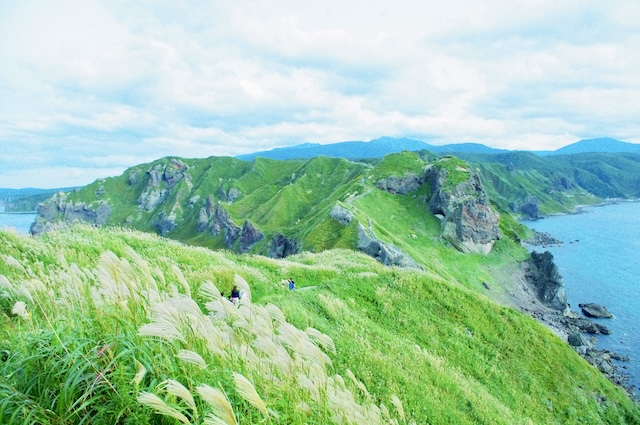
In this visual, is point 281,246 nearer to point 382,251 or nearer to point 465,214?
point 382,251

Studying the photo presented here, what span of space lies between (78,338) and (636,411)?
35.3 m

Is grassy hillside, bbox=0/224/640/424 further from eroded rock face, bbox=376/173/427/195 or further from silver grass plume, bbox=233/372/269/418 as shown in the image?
eroded rock face, bbox=376/173/427/195

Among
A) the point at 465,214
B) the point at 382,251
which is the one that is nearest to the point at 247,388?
the point at 382,251

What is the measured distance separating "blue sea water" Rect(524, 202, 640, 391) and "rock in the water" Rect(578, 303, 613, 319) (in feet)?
4.44

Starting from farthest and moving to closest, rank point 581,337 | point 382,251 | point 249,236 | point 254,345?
1. point 249,236
2. point 382,251
3. point 581,337
4. point 254,345

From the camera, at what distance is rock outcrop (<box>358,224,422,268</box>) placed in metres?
69.9

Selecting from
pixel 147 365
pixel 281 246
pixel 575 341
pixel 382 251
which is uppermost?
pixel 147 365

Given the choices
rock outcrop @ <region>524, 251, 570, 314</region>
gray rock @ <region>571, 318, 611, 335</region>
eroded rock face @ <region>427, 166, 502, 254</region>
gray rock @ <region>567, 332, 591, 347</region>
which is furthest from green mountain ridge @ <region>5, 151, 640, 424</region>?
eroded rock face @ <region>427, 166, 502, 254</region>

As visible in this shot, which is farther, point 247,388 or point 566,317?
point 566,317

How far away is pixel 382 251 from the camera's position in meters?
72.2

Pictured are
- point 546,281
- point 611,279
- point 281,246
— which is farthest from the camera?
point 611,279

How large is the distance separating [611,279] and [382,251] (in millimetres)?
90766

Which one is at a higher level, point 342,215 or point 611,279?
point 342,215

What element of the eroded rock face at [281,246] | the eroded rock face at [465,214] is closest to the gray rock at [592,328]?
the eroded rock face at [465,214]
